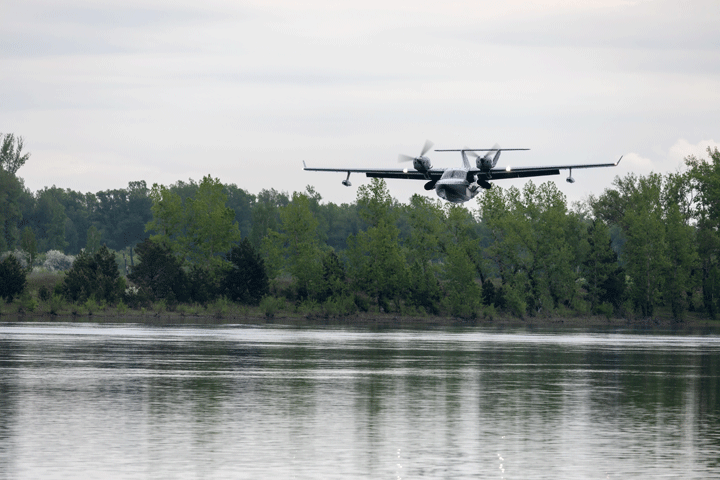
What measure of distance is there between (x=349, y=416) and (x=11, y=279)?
88853mm

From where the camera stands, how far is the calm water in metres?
19.3

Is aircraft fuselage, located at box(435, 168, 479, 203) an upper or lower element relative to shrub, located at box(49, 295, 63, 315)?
upper

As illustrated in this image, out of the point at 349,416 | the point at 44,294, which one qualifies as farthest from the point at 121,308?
the point at 349,416

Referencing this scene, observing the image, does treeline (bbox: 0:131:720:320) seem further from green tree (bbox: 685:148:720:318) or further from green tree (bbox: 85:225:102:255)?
green tree (bbox: 85:225:102:255)

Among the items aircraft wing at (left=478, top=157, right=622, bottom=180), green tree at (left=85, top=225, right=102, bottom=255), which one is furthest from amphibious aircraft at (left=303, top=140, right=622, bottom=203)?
green tree at (left=85, top=225, right=102, bottom=255)

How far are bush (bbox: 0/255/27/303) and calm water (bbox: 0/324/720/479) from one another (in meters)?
59.6

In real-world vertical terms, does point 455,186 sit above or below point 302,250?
above

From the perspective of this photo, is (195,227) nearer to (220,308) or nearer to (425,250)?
(220,308)

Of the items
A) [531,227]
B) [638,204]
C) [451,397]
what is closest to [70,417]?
[451,397]

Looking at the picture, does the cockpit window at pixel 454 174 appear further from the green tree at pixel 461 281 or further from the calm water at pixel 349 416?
the green tree at pixel 461 281

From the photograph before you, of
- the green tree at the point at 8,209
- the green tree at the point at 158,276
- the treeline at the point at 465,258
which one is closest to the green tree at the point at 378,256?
the treeline at the point at 465,258

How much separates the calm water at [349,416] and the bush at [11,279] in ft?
196

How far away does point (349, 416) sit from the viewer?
26.7 m

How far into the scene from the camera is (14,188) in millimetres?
151875
